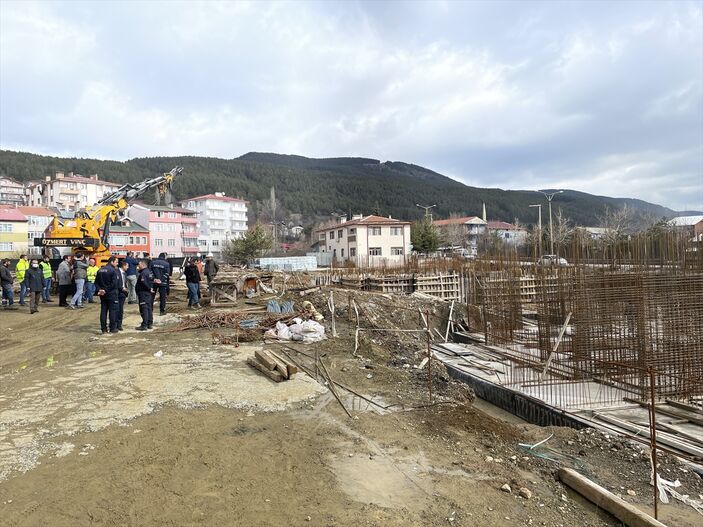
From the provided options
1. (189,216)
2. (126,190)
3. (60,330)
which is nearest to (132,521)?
(60,330)

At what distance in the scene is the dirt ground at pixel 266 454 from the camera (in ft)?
11.3

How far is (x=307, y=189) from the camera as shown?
128 meters

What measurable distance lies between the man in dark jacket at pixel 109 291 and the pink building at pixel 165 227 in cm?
5295

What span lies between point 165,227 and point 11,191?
49.1m

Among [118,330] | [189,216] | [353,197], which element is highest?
[353,197]

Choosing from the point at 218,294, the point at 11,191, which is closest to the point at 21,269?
the point at 218,294

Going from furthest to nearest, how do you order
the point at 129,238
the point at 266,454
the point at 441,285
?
1. the point at 129,238
2. the point at 441,285
3. the point at 266,454

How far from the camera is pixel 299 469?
13.3ft

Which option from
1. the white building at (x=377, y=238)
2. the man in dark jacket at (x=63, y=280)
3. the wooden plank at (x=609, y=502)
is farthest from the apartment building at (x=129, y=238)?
the wooden plank at (x=609, y=502)

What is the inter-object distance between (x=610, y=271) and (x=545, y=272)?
1777mm

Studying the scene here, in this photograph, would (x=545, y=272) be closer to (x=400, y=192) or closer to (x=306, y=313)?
(x=306, y=313)

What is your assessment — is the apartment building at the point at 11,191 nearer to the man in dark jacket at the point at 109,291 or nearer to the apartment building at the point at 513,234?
the apartment building at the point at 513,234

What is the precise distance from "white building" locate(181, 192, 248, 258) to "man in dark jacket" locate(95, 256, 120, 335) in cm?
7401

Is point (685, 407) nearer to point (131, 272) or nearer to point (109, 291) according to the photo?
point (109, 291)
